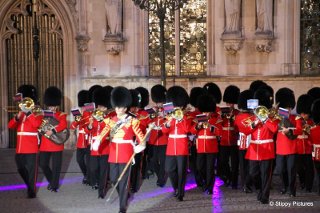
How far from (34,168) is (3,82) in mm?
7488

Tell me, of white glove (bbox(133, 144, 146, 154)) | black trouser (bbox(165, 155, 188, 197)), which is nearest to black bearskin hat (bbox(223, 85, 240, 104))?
A: black trouser (bbox(165, 155, 188, 197))

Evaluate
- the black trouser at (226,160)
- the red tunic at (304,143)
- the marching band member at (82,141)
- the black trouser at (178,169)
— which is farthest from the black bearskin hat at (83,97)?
the red tunic at (304,143)

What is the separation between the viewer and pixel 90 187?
35.4 ft

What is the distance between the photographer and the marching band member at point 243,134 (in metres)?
9.55

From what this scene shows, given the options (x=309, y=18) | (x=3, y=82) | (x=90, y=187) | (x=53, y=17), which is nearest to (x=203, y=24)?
(x=309, y=18)

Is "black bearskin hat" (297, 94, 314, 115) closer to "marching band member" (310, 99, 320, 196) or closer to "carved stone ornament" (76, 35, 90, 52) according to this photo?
"marching band member" (310, 99, 320, 196)

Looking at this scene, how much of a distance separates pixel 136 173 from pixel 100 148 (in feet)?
3.87

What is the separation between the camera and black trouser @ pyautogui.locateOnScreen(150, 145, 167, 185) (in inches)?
432

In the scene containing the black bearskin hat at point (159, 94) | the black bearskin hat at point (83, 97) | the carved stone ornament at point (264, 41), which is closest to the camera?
the black bearskin hat at point (83, 97)

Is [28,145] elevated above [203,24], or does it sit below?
below

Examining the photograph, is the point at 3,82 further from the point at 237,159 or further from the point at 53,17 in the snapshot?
the point at 237,159

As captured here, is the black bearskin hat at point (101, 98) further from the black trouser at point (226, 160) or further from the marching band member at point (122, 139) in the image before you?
the black trouser at point (226, 160)

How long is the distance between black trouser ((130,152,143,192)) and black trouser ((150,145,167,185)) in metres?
0.39

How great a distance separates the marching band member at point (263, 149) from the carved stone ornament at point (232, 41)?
6.12 m
